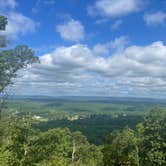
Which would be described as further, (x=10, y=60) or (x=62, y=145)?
(x=62, y=145)

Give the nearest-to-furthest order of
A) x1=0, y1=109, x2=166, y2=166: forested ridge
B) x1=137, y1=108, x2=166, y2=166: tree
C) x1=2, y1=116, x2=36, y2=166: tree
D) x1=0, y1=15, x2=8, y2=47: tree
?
x1=0, y1=15, x2=8, y2=47: tree < x1=2, y1=116, x2=36, y2=166: tree < x1=0, y1=109, x2=166, y2=166: forested ridge < x1=137, y1=108, x2=166, y2=166: tree

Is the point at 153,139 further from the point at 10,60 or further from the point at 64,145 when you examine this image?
the point at 10,60

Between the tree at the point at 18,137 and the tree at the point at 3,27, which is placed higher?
the tree at the point at 3,27

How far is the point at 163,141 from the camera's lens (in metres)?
47.1

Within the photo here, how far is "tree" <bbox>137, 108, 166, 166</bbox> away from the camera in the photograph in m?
46.7

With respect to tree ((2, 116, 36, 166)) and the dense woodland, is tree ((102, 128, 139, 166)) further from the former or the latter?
tree ((2, 116, 36, 166))

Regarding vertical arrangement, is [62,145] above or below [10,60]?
below

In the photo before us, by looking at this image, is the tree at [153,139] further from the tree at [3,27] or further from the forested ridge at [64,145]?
the tree at [3,27]

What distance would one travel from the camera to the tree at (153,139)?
46.7 m

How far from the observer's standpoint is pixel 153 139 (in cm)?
4809

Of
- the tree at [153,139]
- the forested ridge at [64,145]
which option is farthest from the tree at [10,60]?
the tree at [153,139]

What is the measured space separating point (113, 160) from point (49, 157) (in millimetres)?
11147

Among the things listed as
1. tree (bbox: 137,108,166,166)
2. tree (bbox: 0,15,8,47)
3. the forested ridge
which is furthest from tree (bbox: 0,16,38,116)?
tree (bbox: 137,108,166,166)

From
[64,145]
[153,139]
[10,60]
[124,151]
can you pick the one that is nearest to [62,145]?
[64,145]
